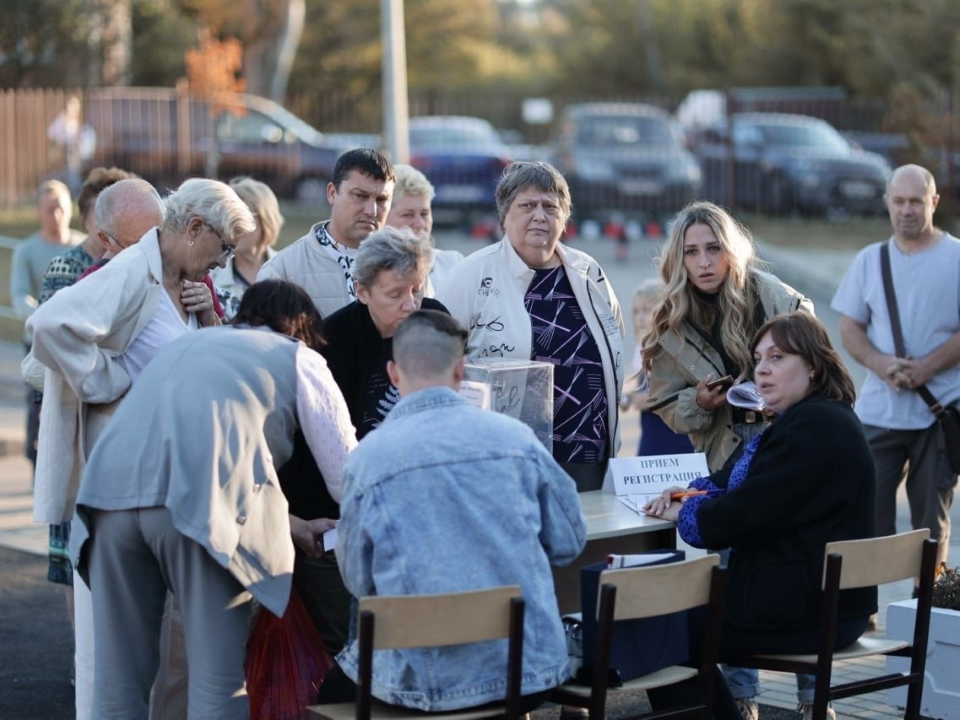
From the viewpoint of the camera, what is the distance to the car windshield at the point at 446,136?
22.6m

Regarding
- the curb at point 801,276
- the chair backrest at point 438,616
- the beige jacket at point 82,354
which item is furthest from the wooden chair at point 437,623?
the curb at point 801,276

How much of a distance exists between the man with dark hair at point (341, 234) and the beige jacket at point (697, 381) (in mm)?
1242

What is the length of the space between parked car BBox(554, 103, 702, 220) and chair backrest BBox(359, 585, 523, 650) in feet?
54.4

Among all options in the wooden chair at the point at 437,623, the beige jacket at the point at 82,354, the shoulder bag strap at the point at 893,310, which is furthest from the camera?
the shoulder bag strap at the point at 893,310

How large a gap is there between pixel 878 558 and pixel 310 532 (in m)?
1.75

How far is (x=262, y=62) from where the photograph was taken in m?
35.0

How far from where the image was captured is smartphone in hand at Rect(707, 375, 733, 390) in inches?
211

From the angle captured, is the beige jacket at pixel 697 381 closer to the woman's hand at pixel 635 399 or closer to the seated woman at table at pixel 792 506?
the seated woman at table at pixel 792 506

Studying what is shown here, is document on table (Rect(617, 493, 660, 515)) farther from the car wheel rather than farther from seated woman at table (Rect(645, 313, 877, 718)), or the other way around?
the car wheel

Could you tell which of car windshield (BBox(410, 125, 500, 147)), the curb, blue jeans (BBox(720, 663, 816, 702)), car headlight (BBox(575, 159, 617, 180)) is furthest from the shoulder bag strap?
car windshield (BBox(410, 125, 500, 147))

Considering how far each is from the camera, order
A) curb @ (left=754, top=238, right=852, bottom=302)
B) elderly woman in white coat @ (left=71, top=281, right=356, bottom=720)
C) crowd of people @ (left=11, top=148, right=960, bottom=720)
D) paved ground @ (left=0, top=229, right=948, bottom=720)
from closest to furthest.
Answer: crowd of people @ (left=11, top=148, right=960, bottom=720) → elderly woman in white coat @ (left=71, top=281, right=356, bottom=720) → paved ground @ (left=0, top=229, right=948, bottom=720) → curb @ (left=754, top=238, right=852, bottom=302)

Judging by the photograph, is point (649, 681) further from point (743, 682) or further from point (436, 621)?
point (743, 682)

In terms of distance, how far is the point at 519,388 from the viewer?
477cm

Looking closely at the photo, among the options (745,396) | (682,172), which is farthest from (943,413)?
(682,172)
